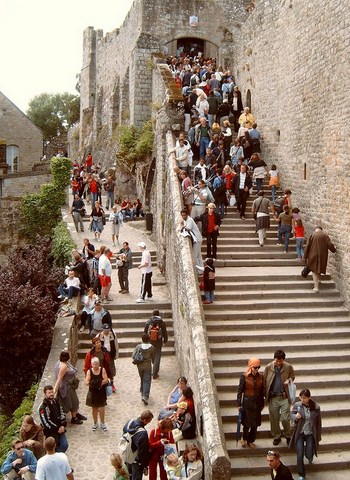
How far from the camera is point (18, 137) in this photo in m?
36.4

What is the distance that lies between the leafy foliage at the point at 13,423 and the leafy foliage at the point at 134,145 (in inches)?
581

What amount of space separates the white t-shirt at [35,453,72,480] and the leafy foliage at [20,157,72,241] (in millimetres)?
17435

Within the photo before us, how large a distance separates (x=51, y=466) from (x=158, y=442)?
177cm

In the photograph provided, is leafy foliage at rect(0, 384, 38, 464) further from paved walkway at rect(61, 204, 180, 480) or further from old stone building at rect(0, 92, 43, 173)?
old stone building at rect(0, 92, 43, 173)

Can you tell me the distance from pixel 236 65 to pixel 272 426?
16.3 m

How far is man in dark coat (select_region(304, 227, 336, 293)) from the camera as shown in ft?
42.2

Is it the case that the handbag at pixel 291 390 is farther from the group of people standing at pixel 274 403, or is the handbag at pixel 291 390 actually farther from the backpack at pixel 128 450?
the backpack at pixel 128 450

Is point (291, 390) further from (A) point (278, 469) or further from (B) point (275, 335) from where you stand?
(B) point (275, 335)

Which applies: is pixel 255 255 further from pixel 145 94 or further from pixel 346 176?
pixel 145 94

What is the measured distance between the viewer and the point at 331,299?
42.5 feet

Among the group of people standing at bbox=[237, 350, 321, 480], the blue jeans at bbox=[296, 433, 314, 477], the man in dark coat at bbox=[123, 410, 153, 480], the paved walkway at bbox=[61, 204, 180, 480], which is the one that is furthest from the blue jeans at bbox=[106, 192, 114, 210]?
the blue jeans at bbox=[296, 433, 314, 477]

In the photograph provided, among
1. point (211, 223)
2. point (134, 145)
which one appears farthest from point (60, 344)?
point (134, 145)

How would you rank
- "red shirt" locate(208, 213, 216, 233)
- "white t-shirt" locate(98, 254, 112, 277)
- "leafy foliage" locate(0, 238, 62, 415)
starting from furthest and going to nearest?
"white t-shirt" locate(98, 254, 112, 277) → "red shirt" locate(208, 213, 216, 233) → "leafy foliage" locate(0, 238, 62, 415)

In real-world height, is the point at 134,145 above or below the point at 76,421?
above
